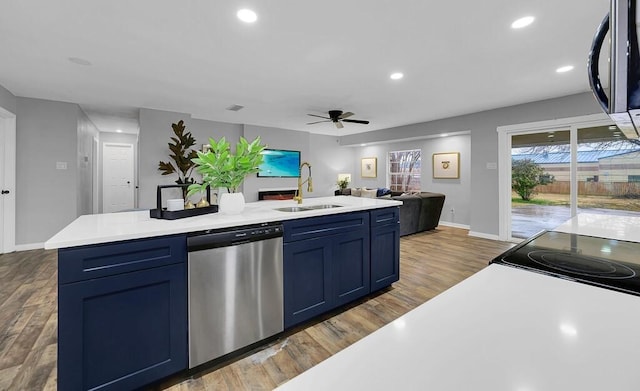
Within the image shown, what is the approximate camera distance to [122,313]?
55.6 inches

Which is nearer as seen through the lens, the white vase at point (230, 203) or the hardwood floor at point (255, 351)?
the hardwood floor at point (255, 351)

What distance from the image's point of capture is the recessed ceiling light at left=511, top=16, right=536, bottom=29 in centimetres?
225

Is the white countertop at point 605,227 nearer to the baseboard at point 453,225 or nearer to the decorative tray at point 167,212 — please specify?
the decorative tray at point 167,212

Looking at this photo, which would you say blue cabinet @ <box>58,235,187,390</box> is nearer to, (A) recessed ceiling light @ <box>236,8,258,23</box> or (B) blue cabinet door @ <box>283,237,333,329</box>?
(B) blue cabinet door @ <box>283,237,333,329</box>

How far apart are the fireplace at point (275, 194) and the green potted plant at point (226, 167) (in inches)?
194

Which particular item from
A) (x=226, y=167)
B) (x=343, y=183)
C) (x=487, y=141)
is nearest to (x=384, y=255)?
(x=226, y=167)

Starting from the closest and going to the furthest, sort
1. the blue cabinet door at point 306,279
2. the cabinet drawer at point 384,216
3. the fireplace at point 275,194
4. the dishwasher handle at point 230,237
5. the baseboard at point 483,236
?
the dishwasher handle at point 230,237 → the blue cabinet door at point 306,279 → the cabinet drawer at point 384,216 → the baseboard at point 483,236 → the fireplace at point 275,194

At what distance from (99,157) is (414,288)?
315 inches

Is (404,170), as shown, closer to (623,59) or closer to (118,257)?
(118,257)

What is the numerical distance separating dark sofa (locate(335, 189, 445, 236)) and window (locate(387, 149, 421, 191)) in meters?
1.56

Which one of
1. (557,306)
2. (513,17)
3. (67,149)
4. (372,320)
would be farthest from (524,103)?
(67,149)

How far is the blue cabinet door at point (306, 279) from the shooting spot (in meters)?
2.02

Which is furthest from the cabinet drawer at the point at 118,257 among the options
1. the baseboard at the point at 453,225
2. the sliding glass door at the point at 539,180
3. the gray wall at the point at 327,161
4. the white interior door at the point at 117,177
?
the white interior door at the point at 117,177

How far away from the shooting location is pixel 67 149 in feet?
15.2
